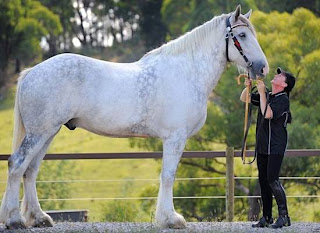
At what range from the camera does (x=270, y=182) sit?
25.9 ft

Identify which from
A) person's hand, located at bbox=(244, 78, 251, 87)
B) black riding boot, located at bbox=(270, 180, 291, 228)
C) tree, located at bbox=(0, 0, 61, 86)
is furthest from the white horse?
tree, located at bbox=(0, 0, 61, 86)

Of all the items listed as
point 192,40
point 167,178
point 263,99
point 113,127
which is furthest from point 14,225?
point 263,99

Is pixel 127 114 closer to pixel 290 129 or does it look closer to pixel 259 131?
pixel 259 131

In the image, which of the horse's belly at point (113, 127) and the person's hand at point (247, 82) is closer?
the horse's belly at point (113, 127)

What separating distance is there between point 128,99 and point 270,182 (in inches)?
64.3

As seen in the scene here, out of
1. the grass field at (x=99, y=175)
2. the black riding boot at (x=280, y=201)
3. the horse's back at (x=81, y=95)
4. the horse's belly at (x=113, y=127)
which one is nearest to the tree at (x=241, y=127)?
the grass field at (x=99, y=175)

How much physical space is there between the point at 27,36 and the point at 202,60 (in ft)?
99.4

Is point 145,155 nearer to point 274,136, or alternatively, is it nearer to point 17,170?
point 274,136

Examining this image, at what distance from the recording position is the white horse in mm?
7547

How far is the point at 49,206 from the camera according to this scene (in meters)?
18.4

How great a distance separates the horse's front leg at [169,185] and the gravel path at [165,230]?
12 centimetres

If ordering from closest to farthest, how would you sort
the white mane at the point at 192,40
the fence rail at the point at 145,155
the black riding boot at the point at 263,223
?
the black riding boot at the point at 263,223
the white mane at the point at 192,40
the fence rail at the point at 145,155

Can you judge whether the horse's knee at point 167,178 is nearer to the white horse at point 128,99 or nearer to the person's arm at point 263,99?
the white horse at point 128,99

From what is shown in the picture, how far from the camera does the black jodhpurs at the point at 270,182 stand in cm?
784
